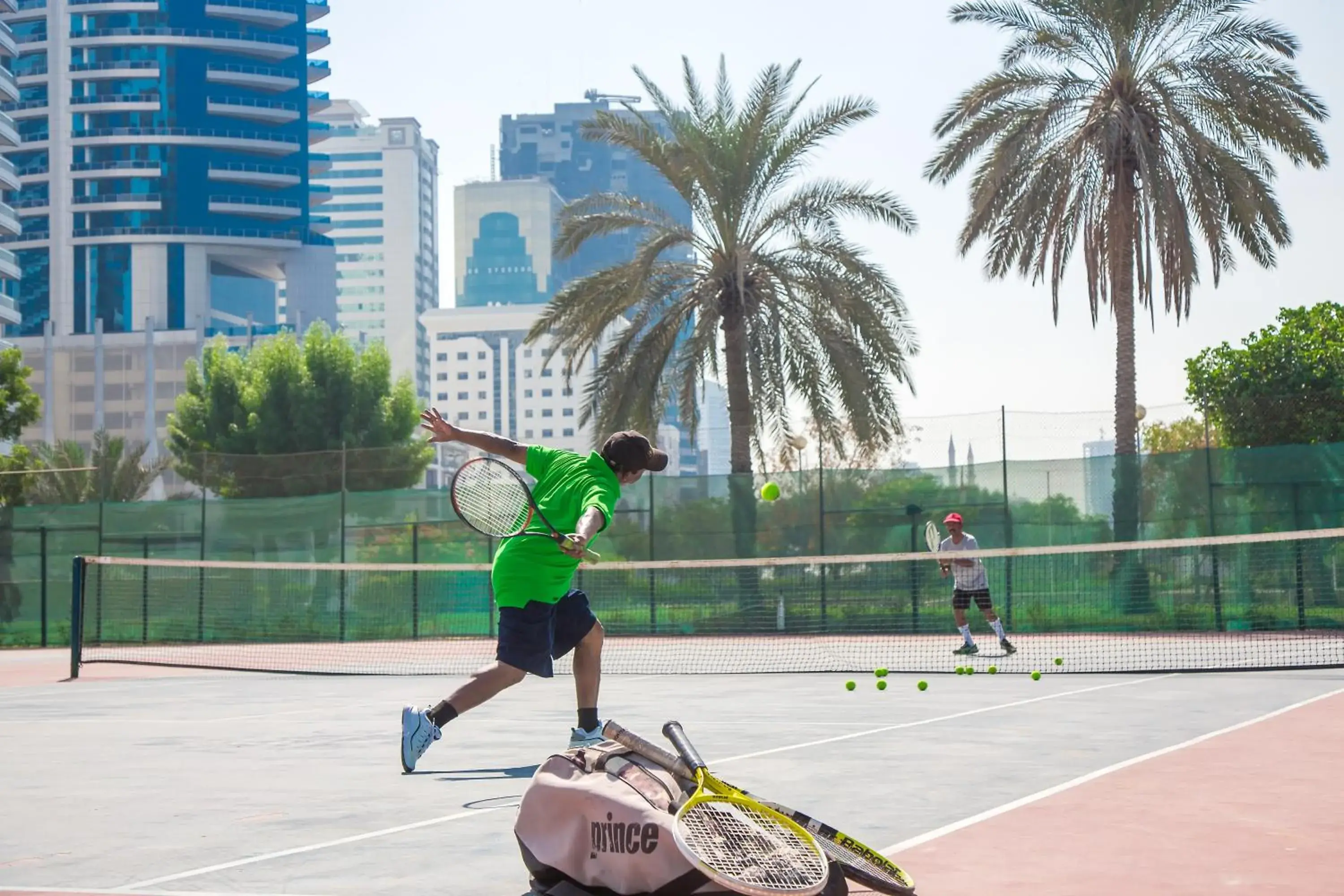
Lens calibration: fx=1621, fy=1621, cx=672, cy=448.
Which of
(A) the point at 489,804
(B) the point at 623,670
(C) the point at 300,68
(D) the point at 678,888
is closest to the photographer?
(D) the point at 678,888

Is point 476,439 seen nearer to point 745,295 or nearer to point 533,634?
point 533,634

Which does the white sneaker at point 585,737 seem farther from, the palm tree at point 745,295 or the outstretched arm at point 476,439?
the palm tree at point 745,295

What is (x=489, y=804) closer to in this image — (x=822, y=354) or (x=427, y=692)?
(x=427, y=692)

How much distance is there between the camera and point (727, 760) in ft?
25.8

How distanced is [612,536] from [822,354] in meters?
4.56

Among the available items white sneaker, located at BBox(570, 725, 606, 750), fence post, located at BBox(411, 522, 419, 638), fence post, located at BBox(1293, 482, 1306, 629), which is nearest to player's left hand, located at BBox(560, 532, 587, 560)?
white sneaker, located at BBox(570, 725, 606, 750)

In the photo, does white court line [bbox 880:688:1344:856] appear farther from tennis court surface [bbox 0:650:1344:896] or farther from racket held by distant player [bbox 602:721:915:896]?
racket held by distant player [bbox 602:721:915:896]

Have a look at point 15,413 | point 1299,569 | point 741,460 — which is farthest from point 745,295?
point 15,413

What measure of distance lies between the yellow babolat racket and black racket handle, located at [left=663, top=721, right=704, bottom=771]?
0.08 metres

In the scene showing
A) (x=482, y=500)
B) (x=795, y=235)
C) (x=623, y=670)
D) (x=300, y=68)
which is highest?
(x=300, y=68)

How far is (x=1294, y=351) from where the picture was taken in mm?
35094

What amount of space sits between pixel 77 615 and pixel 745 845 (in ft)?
49.9

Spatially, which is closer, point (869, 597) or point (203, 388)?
point (869, 597)

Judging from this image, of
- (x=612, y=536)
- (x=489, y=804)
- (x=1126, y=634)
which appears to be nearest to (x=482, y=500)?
(x=489, y=804)
